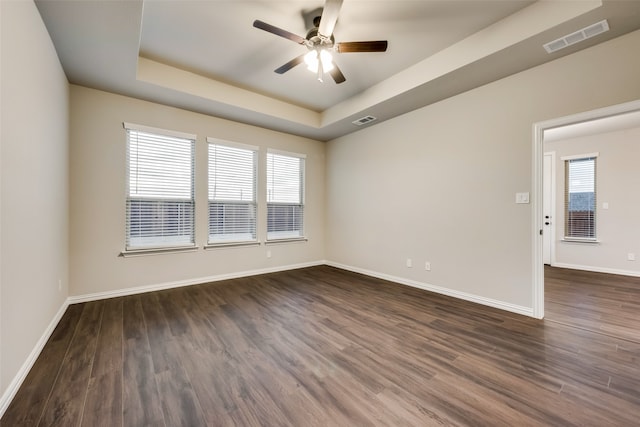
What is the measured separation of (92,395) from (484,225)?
13.2ft

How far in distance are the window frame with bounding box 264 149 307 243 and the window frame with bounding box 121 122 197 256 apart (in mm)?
1313

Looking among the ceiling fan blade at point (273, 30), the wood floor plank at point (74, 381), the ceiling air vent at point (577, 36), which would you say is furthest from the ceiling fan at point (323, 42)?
the wood floor plank at point (74, 381)

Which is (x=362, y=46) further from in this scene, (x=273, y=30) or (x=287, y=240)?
(x=287, y=240)

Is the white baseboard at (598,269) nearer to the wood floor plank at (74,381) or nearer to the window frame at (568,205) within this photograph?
the window frame at (568,205)

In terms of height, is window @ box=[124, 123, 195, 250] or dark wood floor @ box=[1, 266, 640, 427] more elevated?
window @ box=[124, 123, 195, 250]

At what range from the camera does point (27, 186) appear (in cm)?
190

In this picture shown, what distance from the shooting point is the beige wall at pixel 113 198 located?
3340 mm

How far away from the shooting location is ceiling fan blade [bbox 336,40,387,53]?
2387mm

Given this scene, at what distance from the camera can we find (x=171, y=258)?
397 cm

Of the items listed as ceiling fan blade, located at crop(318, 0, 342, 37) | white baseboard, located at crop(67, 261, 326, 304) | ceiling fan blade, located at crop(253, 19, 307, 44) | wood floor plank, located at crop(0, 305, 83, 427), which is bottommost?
wood floor plank, located at crop(0, 305, 83, 427)

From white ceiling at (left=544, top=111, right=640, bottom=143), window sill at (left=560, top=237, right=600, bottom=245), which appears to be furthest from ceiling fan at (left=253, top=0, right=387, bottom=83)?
window sill at (left=560, top=237, right=600, bottom=245)

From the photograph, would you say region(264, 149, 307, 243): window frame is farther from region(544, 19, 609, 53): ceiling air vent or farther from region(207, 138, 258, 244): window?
region(544, 19, 609, 53): ceiling air vent

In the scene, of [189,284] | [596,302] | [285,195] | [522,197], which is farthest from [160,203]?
[596,302]

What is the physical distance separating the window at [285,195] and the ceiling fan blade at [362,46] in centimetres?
281
